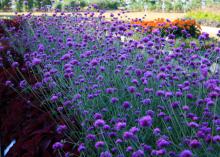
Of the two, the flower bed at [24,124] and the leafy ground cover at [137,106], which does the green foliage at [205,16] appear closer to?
the leafy ground cover at [137,106]

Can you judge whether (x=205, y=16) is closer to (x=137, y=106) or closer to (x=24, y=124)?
(x=137, y=106)

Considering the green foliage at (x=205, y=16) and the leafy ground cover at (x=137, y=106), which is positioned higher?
the leafy ground cover at (x=137, y=106)

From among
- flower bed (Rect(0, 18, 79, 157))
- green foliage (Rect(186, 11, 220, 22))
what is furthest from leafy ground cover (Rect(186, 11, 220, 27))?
flower bed (Rect(0, 18, 79, 157))

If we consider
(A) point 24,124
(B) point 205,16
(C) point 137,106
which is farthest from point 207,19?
(A) point 24,124

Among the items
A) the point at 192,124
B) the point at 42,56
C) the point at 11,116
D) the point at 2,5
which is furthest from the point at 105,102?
the point at 2,5

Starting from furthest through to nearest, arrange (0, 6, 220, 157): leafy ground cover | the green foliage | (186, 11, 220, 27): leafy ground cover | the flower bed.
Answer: the green foliage → (186, 11, 220, 27): leafy ground cover → the flower bed → (0, 6, 220, 157): leafy ground cover

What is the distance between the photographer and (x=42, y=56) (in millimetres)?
3701

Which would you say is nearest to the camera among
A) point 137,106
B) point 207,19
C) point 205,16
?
point 137,106

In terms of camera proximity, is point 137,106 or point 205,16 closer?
point 137,106

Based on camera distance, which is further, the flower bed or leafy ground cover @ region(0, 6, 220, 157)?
the flower bed

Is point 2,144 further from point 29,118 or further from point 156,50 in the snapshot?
point 156,50

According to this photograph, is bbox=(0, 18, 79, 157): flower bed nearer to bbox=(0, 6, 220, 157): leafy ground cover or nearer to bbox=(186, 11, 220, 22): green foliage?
bbox=(0, 6, 220, 157): leafy ground cover

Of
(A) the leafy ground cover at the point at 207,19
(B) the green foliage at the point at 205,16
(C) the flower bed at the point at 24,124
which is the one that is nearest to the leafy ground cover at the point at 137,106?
(C) the flower bed at the point at 24,124

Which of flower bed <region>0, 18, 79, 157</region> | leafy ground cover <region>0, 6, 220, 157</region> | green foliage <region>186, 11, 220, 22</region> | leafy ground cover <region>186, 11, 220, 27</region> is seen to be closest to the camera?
leafy ground cover <region>0, 6, 220, 157</region>
